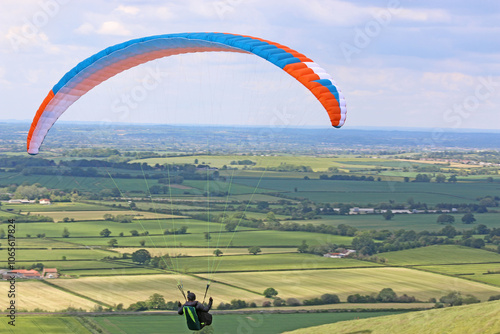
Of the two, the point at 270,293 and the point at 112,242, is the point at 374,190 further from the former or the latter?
the point at 270,293

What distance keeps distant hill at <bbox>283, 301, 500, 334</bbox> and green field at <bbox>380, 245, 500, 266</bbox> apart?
63.2 feet

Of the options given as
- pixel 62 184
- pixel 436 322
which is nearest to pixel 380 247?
pixel 436 322

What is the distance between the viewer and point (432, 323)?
99.7 feet

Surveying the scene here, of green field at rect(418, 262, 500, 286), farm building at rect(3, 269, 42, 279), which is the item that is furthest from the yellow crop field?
green field at rect(418, 262, 500, 286)

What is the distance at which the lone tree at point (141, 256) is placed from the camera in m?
47.7

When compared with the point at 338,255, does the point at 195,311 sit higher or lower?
higher

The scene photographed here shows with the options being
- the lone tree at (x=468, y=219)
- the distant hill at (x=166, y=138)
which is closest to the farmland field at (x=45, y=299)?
the lone tree at (x=468, y=219)

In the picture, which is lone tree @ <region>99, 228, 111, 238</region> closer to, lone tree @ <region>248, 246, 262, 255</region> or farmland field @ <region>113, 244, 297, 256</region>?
farmland field @ <region>113, 244, 297, 256</region>

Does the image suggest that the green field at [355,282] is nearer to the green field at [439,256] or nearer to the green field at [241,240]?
the green field at [439,256]

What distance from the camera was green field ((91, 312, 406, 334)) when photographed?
32344mm

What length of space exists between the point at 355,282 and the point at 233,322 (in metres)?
12.2

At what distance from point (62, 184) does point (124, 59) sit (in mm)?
71312

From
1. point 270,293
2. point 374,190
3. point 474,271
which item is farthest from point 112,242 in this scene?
point 374,190

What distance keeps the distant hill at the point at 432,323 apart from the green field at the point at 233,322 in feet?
6.01
